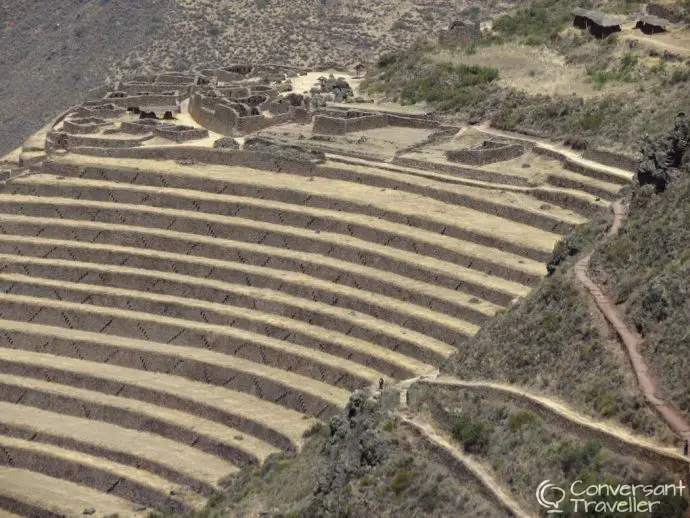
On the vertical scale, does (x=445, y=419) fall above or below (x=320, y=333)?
above

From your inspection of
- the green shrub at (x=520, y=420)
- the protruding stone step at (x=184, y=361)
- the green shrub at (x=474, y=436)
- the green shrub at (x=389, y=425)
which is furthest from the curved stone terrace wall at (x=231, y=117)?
the green shrub at (x=520, y=420)

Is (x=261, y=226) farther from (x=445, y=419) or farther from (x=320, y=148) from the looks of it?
(x=445, y=419)

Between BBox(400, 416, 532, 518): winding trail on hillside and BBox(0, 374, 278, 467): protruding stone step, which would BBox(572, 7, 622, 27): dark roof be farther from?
BBox(400, 416, 532, 518): winding trail on hillside

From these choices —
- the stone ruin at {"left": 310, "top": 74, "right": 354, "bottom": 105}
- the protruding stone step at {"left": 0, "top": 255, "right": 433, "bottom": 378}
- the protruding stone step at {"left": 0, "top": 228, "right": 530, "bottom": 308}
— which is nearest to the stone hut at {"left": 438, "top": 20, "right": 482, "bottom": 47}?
the stone ruin at {"left": 310, "top": 74, "right": 354, "bottom": 105}

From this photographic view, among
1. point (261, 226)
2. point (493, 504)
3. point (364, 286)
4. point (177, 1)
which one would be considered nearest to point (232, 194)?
point (261, 226)

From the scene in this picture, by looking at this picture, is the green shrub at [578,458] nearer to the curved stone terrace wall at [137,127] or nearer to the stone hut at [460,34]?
the curved stone terrace wall at [137,127]

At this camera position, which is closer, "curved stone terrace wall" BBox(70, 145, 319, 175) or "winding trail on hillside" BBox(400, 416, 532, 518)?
"winding trail on hillside" BBox(400, 416, 532, 518)

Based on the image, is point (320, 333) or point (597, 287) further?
point (320, 333)
